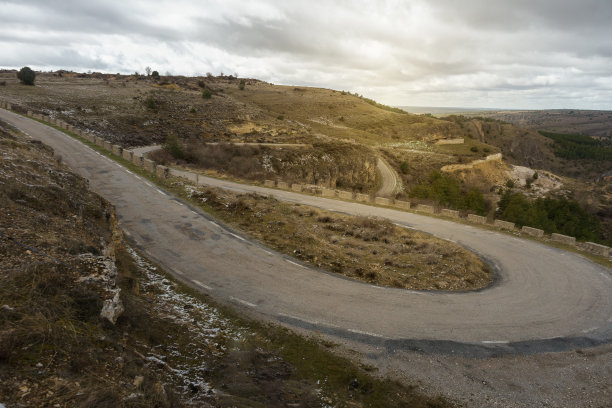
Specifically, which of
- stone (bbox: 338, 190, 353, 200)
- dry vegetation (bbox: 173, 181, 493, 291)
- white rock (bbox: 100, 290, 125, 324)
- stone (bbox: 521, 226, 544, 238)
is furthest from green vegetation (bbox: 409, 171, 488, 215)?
white rock (bbox: 100, 290, 125, 324)

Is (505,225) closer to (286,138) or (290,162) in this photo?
(290,162)

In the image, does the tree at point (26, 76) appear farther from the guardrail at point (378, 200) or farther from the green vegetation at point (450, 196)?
the green vegetation at point (450, 196)

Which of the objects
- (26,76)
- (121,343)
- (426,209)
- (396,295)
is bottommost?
(396,295)

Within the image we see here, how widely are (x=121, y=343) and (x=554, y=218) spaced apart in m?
53.2

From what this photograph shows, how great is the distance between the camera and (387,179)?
58.7 metres

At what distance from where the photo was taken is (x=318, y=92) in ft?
397

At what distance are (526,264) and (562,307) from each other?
440cm

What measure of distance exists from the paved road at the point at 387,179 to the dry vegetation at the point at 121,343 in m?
44.8

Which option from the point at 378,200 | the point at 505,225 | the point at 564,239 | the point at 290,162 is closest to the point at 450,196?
the point at 290,162

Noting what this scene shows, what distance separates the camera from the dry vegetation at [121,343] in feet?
14.0

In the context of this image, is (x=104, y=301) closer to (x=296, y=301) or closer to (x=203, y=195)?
(x=296, y=301)

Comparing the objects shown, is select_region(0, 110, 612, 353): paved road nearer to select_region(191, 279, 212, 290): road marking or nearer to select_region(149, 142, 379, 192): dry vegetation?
select_region(191, 279, 212, 290): road marking

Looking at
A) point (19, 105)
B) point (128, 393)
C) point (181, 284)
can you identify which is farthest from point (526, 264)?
point (19, 105)

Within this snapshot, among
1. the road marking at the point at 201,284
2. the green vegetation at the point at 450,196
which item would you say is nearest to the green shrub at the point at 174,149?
the road marking at the point at 201,284
